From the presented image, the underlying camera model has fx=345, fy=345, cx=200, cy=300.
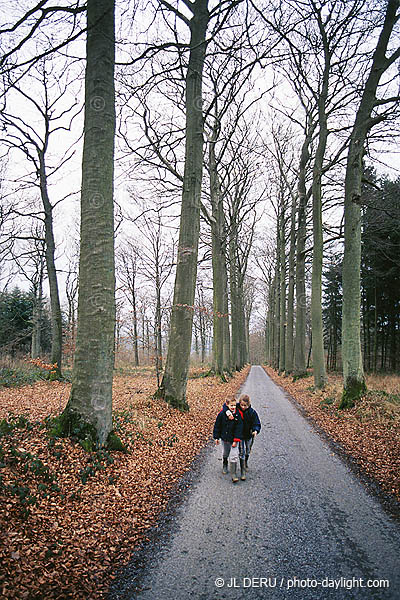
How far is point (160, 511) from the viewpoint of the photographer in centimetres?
443

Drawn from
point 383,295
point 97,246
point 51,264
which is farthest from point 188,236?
point 383,295

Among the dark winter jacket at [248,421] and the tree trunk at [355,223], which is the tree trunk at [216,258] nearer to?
the tree trunk at [355,223]

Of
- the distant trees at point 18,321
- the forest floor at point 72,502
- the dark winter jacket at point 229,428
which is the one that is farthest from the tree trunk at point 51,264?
the dark winter jacket at point 229,428

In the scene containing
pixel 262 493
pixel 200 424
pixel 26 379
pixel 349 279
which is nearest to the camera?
pixel 262 493

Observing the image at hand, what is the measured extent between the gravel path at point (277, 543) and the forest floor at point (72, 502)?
413mm

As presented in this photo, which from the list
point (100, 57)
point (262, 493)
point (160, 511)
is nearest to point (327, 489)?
point (262, 493)

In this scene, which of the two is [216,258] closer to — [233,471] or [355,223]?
[355,223]

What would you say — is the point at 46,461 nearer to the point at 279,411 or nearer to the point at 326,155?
the point at 279,411

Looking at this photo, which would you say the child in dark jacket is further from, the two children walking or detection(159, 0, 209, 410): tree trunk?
detection(159, 0, 209, 410): tree trunk

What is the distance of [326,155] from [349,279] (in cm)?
836

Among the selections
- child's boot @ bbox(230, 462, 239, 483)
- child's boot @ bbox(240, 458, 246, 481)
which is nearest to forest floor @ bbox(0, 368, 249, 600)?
child's boot @ bbox(230, 462, 239, 483)

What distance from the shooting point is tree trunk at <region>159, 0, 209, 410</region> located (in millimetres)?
9320

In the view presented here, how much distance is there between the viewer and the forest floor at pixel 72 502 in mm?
2951

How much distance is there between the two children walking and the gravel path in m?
0.26
